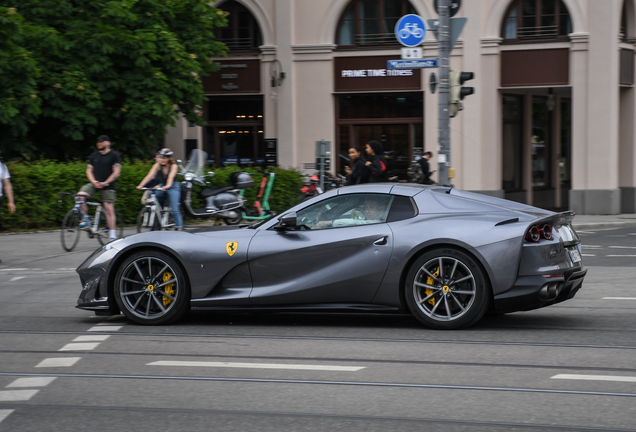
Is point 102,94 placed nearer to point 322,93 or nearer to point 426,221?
point 322,93

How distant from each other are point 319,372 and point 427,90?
19429 mm

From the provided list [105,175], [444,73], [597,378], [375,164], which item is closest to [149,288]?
[597,378]

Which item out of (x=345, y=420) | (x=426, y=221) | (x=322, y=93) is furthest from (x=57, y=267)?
(x=322, y=93)

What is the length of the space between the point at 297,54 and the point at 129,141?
19.8 ft

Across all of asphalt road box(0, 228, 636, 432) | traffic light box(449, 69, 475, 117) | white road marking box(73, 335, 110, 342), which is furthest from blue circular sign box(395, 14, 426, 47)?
white road marking box(73, 335, 110, 342)

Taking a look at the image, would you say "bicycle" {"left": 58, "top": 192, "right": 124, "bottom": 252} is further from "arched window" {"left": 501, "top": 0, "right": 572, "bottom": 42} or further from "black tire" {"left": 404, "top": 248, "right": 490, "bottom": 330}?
"arched window" {"left": 501, "top": 0, "right": 572, "bottom": 42}

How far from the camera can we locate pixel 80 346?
6609 millimetres

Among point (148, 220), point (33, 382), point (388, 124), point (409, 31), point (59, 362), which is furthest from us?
point (388, 124)

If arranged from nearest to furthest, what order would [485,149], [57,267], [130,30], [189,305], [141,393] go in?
[141,393]
[189,305]
[57,267]
[130,30]
[485,149]

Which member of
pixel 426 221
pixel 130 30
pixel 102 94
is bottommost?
pixel 426 221

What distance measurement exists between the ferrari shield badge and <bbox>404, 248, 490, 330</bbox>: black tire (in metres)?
1.44

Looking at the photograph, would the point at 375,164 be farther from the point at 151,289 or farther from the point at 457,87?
the point at 151,289

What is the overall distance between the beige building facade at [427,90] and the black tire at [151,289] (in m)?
16.6

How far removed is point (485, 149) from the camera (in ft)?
79.2
